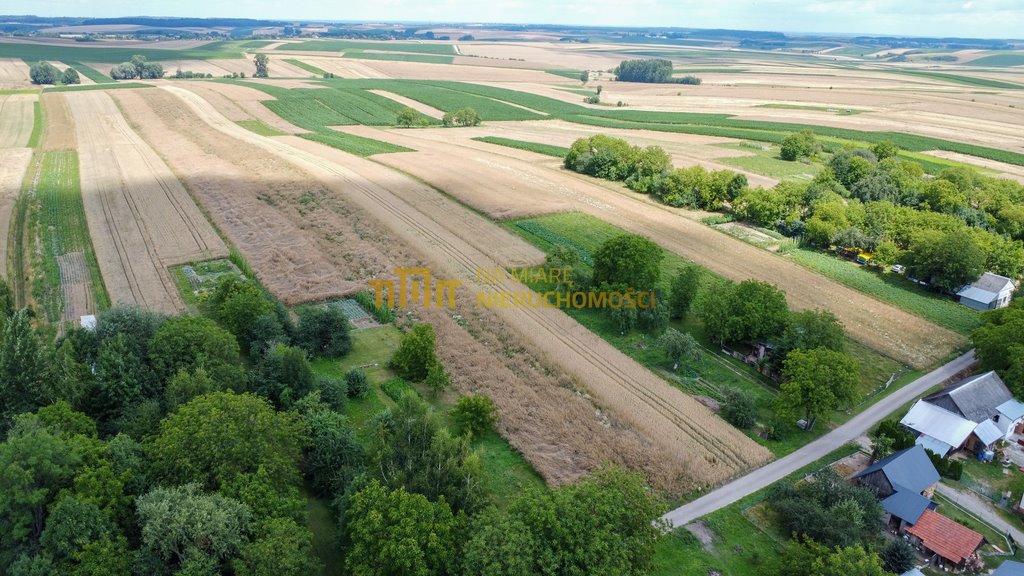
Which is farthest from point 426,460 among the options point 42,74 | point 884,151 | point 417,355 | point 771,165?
point 42,74

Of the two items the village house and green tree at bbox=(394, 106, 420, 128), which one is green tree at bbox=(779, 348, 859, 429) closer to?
the village house

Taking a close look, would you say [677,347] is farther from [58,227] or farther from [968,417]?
[58,227]

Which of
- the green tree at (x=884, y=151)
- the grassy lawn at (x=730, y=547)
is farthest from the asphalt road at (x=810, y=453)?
the green tree at (x=884, y=151)

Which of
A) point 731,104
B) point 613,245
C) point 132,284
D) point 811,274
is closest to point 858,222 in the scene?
point 811,274

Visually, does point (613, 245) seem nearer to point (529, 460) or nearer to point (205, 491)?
point (529, 460)

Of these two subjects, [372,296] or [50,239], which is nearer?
[372,296]

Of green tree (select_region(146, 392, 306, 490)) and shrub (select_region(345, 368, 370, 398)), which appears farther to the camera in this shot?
shrub (select_region(345, 368, 370, 398))

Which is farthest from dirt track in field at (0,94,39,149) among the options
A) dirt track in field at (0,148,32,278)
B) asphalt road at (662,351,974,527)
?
asphalt road at (662,351,974,527)
